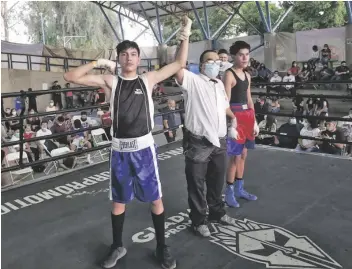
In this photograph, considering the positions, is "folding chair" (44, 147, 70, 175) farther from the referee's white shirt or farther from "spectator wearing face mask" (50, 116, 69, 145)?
the referee's white shirt

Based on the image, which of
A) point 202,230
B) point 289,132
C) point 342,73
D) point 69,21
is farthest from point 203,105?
point 69,21

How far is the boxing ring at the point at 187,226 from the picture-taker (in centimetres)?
231

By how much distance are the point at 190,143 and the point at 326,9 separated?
18678mm

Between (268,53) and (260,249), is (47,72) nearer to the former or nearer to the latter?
(268,53)

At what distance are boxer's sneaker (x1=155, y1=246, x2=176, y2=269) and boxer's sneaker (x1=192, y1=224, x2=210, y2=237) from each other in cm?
39

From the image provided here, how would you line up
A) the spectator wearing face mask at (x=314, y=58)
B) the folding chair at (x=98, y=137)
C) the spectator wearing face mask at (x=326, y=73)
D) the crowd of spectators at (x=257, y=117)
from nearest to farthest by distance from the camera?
the crowd of spectators at (x=257, y=117) → the folding chair at (x=98, y=137) → the spectator wearing face mask at (x=326, y=73) → the spectator wearing face mask at (x=314, y=58)

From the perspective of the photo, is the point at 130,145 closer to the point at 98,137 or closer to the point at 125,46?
the point at 125,46

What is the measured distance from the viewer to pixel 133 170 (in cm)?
222

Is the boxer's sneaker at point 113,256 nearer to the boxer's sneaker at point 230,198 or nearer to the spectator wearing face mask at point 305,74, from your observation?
the boxer's sneaker at point 230,198

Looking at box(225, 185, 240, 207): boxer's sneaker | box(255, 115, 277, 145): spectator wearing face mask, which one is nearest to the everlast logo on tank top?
box(225, 185, 240, 207): boxer's sneaker

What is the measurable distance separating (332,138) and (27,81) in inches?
439

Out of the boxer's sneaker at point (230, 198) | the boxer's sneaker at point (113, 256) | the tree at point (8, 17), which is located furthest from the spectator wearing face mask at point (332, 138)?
the tree at point (8, 17)

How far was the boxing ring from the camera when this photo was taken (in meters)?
2.31

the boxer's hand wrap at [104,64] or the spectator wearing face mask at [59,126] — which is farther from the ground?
the boxer's hand wrap at [104,64]
